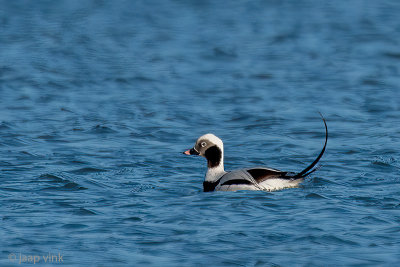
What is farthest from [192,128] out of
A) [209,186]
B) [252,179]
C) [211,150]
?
[252,179]

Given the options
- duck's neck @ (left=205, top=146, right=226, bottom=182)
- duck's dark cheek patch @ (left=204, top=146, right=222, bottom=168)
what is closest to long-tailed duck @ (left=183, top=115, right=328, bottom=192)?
duck's neck @ (left=205, top=146, right=226, bottom=182)

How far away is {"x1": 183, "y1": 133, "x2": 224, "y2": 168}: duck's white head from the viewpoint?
13.5 m

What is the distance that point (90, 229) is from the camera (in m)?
10.4

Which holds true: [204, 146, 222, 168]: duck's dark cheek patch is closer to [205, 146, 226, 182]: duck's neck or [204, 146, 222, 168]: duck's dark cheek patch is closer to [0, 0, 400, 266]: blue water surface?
[205, 146, 226, 182]: duck's neck

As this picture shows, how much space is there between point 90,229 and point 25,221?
2.76 ft

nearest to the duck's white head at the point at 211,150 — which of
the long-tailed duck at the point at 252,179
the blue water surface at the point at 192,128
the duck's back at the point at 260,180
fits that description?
the long-tailed duck at the point at 252,179

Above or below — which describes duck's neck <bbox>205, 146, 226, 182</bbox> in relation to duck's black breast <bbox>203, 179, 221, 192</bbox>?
above

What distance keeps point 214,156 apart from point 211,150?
10 cm

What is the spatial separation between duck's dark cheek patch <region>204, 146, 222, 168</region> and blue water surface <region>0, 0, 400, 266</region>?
15.8 inches

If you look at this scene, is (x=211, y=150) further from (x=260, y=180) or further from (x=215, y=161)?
(x=260, y=180)

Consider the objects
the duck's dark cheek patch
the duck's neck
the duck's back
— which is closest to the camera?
the duck's back

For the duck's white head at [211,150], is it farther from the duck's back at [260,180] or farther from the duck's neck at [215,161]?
the duck's back at [260,180]

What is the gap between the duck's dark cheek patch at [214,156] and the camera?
44.2 ft

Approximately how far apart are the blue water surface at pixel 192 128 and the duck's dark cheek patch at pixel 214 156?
1.32 feet
